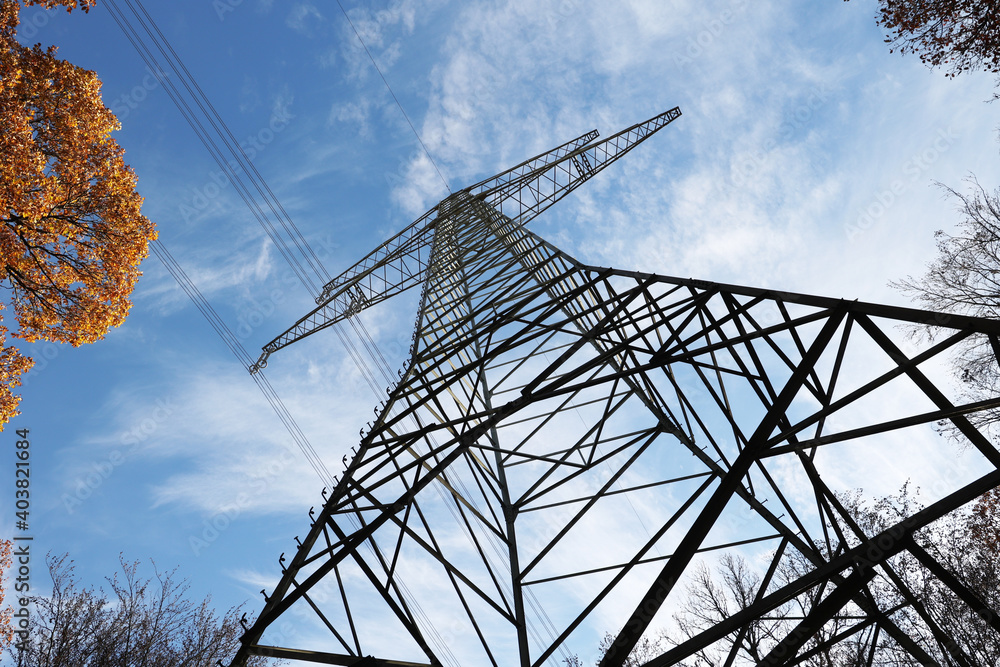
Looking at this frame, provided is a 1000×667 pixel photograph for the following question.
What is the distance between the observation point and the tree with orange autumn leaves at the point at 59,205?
30.9ft

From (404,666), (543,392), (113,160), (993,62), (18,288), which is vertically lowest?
(404,666)

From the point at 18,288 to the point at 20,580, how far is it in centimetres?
694

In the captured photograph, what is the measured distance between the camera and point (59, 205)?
34.3ft

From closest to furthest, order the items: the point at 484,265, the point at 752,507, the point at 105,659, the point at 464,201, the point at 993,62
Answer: the point at 752,507 → the point at 993,62 → the point at 484,265 → the point at 464,201 → the point at 105,659

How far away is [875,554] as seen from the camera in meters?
3.37

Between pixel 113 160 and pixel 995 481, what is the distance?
1482 cm

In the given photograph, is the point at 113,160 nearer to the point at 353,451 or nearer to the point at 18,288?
the point at 18,288

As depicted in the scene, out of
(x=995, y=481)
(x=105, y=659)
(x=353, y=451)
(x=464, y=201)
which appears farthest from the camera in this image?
(x=105, y=659)

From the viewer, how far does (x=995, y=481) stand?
326cm

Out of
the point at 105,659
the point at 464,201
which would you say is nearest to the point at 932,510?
the point at 464,201

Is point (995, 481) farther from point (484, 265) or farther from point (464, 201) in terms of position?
point (464, 201)

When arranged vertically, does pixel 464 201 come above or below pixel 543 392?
above

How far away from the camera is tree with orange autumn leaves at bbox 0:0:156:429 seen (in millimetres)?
9414

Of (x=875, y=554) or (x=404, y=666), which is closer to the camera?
(x=875, y=554)
